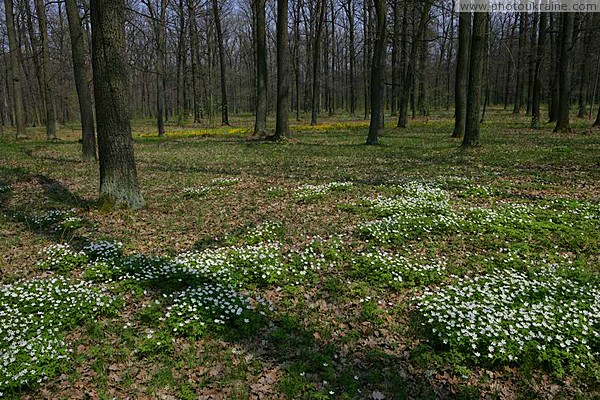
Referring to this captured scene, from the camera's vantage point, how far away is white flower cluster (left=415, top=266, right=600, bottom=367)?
4.12m

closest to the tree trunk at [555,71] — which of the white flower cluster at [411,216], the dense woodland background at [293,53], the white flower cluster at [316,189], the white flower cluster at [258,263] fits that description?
the dense woodland background at [293,53]

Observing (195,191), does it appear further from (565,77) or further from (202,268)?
(565,77)

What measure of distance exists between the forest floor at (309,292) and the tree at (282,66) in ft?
36.8

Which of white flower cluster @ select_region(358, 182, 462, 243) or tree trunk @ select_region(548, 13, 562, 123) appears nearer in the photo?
white flower cluster @ select_region(358, 182, 462, 243)

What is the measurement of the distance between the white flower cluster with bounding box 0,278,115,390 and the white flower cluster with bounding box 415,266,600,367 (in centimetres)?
415

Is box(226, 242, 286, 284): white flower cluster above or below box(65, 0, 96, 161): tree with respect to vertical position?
below

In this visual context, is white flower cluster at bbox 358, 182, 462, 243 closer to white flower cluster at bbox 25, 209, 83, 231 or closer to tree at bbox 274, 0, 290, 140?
white flower cluster at bbox 25, 209, 83, 231

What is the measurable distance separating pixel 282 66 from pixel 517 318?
1860cm

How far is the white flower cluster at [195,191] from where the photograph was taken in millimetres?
10630

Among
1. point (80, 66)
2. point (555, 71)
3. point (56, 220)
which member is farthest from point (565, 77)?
point (56, 220)

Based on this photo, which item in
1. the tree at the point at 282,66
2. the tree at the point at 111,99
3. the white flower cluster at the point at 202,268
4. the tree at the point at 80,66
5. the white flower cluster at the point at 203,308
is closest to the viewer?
the white flower cluster at the point at 203,308

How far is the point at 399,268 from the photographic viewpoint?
5.95 meters

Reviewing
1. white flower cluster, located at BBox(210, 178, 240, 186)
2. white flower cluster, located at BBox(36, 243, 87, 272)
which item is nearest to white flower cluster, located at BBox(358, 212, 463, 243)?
white flower cluster, located at BBox(36, 243, 87, 272)

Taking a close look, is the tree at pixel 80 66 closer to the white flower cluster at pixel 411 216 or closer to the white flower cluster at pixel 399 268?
the white flower cluster at pixel 411 216
